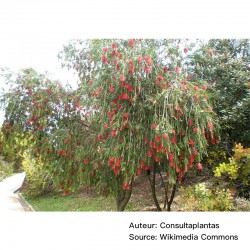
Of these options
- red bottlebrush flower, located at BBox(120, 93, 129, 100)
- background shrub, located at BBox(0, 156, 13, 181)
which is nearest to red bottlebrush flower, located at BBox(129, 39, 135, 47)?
red bottlebrush flower, located at BBox(120, 93, 129, 100)

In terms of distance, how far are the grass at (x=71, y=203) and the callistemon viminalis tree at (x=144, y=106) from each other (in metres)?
2.79

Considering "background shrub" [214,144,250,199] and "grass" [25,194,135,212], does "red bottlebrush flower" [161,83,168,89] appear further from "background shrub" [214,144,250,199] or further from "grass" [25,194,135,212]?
"grass" [25,194,135,212]

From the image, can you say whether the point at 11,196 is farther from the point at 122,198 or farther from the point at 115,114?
the point at 115,114

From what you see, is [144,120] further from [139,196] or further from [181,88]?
[139,196]

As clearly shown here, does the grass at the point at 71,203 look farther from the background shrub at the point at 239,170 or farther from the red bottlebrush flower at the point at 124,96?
the red bottlebrush flower at the point at 124,96

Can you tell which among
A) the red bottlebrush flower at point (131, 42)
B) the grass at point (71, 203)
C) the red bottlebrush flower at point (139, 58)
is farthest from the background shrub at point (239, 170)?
the grass at point (71, 203)

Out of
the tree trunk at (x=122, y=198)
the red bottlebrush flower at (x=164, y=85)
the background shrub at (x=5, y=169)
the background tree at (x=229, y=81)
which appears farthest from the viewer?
the background shrub at (x=5, y=169)

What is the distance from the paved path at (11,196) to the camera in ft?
18.1

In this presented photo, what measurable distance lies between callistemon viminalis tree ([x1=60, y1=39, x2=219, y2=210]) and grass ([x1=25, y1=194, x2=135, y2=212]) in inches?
110

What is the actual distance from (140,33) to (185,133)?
1.17 meters

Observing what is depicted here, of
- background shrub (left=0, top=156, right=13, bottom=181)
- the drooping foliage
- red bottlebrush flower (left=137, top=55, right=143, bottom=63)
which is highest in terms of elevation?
red bottlebrush flower (left=137, top=55, right=143, bottom=63)

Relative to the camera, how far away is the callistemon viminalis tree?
9.43 ft

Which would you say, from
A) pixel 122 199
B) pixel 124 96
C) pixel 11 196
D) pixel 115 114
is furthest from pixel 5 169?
pixel 124 96
